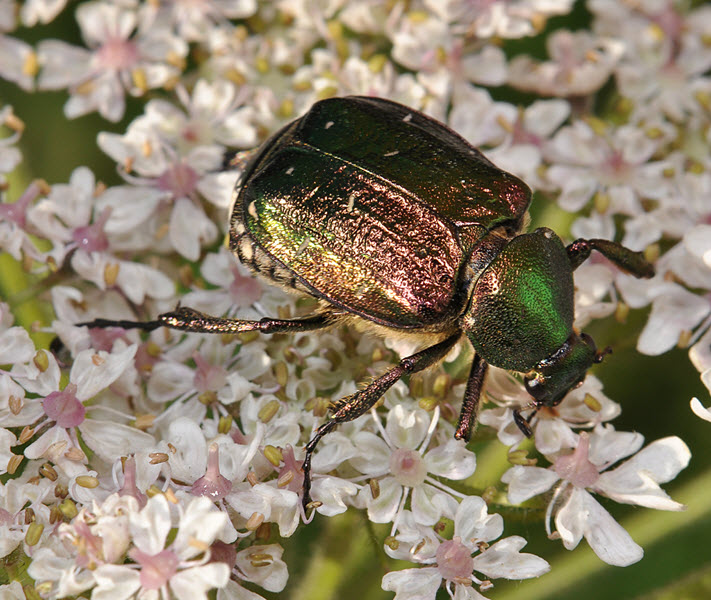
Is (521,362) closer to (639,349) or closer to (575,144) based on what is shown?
(639,349)

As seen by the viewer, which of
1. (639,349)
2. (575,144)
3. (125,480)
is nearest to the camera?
(125,480)

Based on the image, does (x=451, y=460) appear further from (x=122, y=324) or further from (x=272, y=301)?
(x=122, y=324)

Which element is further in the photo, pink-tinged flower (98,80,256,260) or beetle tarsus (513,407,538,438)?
pink-tinged flower (98,80,256,260)

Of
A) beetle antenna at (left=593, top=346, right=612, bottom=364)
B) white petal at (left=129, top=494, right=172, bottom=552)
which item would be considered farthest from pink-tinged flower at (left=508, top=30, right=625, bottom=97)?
white petal at (left=129, top=494, right=172, bottom=552)

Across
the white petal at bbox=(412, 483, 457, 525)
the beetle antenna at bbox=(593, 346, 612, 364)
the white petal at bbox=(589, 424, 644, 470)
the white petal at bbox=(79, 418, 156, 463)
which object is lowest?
the white petal at bbox=(412, 483, 457, 525)

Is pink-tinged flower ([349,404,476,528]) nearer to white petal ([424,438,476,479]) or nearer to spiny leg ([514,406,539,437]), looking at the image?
white petal ([424,438,476,479])

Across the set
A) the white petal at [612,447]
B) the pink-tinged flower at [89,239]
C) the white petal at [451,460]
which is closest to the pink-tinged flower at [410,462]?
the white petal at [451,460]

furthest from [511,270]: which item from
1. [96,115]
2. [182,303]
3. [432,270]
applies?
[96,115]
